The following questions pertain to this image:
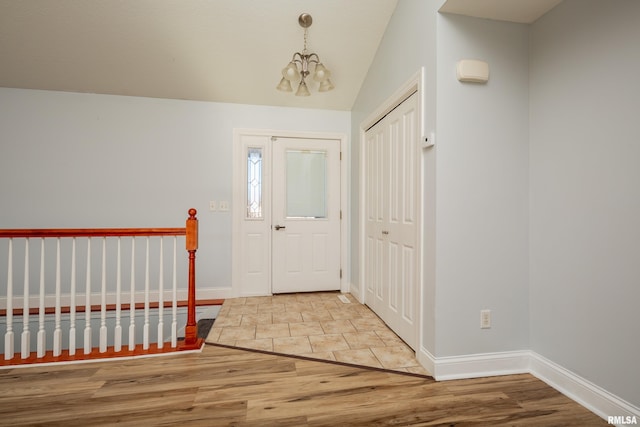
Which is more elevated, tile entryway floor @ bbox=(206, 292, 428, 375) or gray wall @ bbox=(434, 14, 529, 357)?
gray wall @ bbox=(434, 14, 529, 357)

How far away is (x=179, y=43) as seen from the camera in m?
2.94

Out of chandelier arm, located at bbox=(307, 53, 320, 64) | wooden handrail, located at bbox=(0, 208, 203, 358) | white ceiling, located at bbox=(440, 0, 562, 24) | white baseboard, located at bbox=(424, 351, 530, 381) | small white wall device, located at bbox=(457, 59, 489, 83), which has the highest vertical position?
chandelier arm, located at bbox=(307, 53, 320, 64)

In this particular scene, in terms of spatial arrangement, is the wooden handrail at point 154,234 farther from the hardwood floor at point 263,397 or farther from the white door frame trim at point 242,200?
the white door frame trim at point 242,200

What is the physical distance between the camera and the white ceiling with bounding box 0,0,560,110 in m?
2.63

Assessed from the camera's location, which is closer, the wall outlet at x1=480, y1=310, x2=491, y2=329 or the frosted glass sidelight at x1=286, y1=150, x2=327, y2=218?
the wall outlet at x1=480, y1=310, x2=491, y2=329

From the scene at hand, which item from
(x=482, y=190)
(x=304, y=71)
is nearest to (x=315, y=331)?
(x=482, y=190)

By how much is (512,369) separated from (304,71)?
311cm

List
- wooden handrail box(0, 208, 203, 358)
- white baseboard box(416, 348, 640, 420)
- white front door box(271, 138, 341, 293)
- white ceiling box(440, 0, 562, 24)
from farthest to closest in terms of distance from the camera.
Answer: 1. white front door box(271, 138, 341, 293)
2. wooden handrail box(0, 208, 203, 358)
3. white ceiling box(440, 0, 562, 24)
4. white baseboard box(416, 348, 640, 420)

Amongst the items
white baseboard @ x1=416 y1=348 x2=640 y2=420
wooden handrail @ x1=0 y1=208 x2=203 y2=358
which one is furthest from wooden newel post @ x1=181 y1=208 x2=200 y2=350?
white baseboard @ x1=416 y1=348 x2=640 y2=420

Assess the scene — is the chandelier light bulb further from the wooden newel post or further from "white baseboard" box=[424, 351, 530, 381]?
"white baseboard" box=[424, 351, 530, 381]

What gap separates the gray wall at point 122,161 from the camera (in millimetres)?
3354

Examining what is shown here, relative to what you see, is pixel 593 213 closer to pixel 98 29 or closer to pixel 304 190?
pixel 304 190

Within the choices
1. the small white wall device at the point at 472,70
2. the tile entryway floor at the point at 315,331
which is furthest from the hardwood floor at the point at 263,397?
the small white wall device at the point at 472,70

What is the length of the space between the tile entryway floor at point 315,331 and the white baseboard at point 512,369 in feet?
0.42
